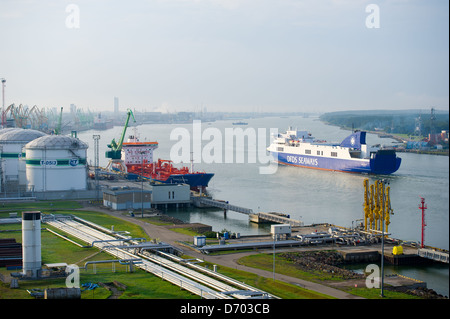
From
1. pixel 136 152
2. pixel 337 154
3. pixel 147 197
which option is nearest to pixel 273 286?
pixel 147 197

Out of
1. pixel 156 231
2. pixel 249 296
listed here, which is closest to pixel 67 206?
pixel 156 231

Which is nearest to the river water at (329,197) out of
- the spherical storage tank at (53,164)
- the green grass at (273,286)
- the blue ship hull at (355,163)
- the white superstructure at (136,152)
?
the blue ship hull at (355,163)

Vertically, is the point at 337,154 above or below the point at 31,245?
above

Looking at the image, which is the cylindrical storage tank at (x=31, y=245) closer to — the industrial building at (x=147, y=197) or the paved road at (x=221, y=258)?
the paved road at (x=221, y=258)

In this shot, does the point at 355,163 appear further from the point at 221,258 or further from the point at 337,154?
the point at 221,258

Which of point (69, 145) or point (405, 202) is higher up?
point (69, 145)

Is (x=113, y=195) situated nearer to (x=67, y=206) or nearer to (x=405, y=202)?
(x=67, y=206)

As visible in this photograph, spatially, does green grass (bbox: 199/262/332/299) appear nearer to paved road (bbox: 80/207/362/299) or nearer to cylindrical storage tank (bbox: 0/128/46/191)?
paved road (bbox: 80/207/362/299)
